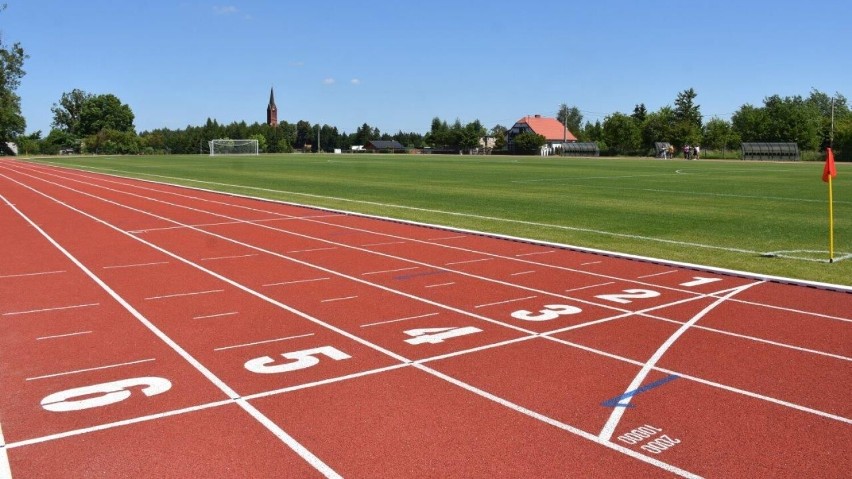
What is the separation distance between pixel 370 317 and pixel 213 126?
5929 inches

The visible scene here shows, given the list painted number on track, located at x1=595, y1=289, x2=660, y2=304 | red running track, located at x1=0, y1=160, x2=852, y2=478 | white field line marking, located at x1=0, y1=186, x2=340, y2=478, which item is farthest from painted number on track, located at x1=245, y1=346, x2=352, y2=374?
painted number on track, located at x1=595, y1=289, x2=660, y2=304

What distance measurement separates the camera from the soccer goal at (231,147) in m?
106

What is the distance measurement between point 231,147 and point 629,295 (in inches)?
4193

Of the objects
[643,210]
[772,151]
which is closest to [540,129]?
[772,151]

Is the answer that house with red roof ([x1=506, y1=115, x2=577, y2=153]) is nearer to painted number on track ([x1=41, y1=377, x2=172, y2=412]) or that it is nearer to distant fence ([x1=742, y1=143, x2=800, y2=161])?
distant fence ([x1=742, y1=143, x2=800, y2=161])

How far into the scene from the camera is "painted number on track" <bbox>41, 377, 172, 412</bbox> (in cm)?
541

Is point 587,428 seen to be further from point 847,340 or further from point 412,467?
point 847,340

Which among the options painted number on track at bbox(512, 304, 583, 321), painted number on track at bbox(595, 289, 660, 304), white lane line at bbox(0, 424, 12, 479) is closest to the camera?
white lane line at bbox(0, 424, 12, 479)

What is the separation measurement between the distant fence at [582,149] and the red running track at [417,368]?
78404 millimetres

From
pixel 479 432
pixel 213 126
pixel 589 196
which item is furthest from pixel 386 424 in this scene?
pixel 213 126

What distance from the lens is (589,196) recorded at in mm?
24578

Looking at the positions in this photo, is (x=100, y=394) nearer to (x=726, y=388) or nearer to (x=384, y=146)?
(x=726, y=388)

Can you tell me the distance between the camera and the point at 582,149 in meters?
88.9

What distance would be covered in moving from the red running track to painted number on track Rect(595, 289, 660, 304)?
0.19ft
